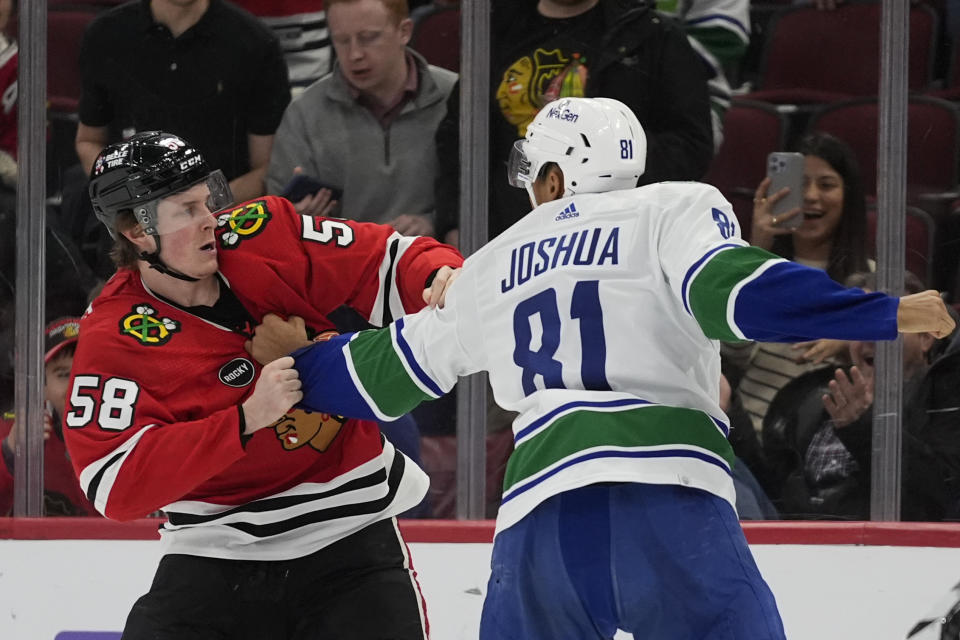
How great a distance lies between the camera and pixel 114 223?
230cm

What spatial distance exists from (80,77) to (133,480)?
1.71m

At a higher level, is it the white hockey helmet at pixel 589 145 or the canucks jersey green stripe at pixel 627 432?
the white hockey helmet at pixel 589 145

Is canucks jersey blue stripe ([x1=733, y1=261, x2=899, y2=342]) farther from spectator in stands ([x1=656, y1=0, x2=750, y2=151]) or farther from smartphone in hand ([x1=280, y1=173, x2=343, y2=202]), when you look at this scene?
smartphone in hand ([x1=280, y1=173, x2=343, y2=202])

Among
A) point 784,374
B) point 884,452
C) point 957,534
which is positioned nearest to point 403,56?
point 784,374

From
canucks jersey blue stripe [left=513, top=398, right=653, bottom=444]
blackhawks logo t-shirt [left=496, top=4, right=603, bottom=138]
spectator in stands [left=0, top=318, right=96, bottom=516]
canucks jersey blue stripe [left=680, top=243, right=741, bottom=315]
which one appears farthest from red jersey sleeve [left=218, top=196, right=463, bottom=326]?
spectator in stands [left=0, top=318, right=96, bottom=516]

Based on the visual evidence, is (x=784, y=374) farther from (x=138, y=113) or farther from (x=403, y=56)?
(x=138, y=113)

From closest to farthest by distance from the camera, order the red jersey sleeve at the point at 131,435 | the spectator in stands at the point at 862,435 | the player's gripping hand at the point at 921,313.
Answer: the player's gripping hand at the point at 921,313 < the red jersey sleeve at the point at 131,435 < the spectator in stands at the point at 862,435

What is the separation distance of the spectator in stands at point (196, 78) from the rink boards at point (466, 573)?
3.06 ft

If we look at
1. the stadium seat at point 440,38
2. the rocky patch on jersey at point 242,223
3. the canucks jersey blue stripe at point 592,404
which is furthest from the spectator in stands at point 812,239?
the canucks jersey blue stripe at point 592,404

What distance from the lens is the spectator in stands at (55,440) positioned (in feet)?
11.4

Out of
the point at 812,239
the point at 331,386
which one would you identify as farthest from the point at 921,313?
the point at 812,239

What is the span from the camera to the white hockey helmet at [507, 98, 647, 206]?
1980 mm

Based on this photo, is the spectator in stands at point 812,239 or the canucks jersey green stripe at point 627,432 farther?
the spectator in stands at point 812,239

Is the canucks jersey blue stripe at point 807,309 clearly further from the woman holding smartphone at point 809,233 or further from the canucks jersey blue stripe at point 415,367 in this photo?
the woman holding smartphone at point 809,233
